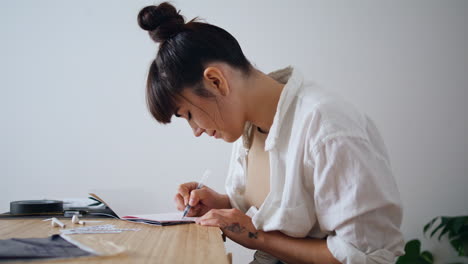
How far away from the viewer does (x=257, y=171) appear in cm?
109

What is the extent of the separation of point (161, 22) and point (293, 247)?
1.90 feet

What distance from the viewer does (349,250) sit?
0.78m

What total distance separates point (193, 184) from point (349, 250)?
54 cm

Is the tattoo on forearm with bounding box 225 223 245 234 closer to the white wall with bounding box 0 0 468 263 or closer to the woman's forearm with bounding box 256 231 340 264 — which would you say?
the woman's forearm with bounding box 256 231 340 264

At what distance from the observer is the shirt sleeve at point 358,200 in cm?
77

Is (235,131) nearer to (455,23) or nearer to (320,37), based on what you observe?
(320,37)

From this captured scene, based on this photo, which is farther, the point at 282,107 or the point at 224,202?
the point at 224,202

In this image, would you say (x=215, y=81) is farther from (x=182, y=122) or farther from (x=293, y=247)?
(x=182, y=122)

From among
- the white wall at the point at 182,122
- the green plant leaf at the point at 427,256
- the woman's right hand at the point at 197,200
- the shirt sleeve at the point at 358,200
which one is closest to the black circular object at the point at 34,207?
the woman's right hand at the point at 197,200

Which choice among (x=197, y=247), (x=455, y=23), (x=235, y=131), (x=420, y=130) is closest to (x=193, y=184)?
(x=235, y=131)

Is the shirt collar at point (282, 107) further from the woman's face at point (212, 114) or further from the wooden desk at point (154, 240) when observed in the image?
the wooden desk at point (154, 240)

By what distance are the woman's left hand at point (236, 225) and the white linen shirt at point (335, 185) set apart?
2 cm

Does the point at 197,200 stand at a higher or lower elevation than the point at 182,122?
lower

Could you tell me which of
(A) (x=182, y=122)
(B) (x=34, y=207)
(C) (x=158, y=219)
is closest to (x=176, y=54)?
(C) (x=158, y=219)
